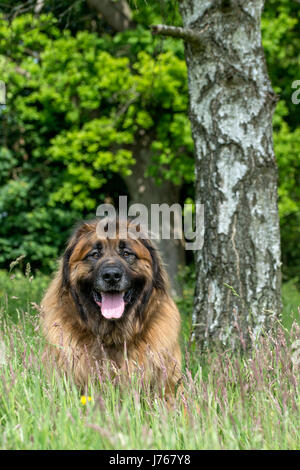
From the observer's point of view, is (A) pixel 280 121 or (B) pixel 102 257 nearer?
(B) pixel 102 257

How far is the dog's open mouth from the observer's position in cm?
382

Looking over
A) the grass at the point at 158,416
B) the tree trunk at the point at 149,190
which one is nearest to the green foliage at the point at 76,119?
the tree trunk at the point at 149,190

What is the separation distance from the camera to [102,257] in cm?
388

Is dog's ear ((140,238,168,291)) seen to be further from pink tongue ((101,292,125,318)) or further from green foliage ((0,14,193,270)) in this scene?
green foliage ((0,14,193,270))

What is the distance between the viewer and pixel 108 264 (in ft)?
12.3

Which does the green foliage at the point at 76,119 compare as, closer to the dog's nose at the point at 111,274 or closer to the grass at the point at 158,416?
the dog's nose at the point at 111,274

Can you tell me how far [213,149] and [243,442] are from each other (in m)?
2.67

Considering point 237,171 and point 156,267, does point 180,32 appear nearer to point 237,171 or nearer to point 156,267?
point 237,171

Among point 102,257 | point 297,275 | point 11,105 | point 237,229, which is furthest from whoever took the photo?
point 297,275

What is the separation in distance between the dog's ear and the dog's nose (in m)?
0.39

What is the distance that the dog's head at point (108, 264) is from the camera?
382 centimetres
